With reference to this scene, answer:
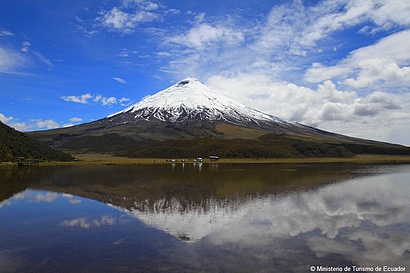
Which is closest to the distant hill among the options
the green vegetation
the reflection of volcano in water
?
the green vegetation

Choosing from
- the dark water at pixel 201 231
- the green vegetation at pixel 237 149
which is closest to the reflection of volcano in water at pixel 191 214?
the dark water at pixel 201 231

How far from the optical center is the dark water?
430 inches

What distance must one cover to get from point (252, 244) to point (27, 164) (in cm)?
5524

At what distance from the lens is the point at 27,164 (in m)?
58.0

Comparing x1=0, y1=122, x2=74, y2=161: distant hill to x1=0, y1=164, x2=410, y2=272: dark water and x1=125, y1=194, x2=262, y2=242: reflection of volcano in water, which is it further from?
x1=125, y1=194, x2=262, y2=242: reflection of volcano in water

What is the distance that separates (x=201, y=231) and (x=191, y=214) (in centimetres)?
371

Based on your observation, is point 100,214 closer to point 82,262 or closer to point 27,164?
point 82,262

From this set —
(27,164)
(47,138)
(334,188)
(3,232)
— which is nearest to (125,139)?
(47,138)

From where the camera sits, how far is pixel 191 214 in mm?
18641

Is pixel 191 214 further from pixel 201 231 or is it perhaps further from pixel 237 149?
pixel 237 149

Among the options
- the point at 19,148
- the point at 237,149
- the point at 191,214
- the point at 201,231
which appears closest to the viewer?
the point at 201,231

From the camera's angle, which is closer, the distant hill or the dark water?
the dark water

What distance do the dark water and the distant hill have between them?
39031 mm

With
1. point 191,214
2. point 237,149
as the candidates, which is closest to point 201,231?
point 191,214
